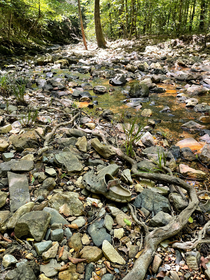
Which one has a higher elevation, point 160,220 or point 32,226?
point 32,226

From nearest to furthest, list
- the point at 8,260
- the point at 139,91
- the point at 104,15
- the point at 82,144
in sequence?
the point at 8,260
the point at 82,144
the point at 139,91
the point at 104,15

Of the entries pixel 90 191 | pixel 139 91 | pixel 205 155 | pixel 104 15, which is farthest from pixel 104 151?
pixel 104 15

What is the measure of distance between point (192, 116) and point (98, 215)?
11.2 feet

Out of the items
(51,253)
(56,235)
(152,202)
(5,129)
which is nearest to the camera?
(51,253)

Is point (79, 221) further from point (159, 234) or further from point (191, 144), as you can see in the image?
point (191, 144)

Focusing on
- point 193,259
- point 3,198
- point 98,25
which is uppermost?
point 98,25

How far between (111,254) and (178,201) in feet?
2.82

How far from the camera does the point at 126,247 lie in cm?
153

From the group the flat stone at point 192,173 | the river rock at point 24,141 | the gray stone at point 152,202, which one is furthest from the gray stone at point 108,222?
the river rock at point 24,141

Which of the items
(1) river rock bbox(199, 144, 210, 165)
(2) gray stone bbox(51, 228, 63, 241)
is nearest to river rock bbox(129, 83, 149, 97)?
(1) river rock bbox(199, 144, 210, 165)

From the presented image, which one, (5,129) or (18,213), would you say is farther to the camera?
(5,129)

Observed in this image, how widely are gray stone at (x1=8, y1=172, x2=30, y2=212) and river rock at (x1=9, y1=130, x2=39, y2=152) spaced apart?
0.56 meters

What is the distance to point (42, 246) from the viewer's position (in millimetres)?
1363

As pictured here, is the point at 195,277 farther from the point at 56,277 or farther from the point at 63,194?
the point at 63,194
